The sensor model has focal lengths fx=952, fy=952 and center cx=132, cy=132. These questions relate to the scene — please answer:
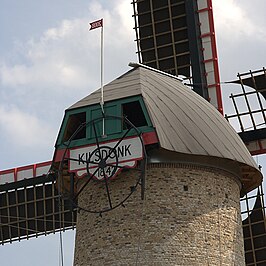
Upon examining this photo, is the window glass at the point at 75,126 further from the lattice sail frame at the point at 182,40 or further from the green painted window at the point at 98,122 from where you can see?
the lattice sail frame at the point at 182,40

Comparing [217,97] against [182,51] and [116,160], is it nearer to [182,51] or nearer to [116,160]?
[182,51]

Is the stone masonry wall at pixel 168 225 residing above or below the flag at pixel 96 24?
below

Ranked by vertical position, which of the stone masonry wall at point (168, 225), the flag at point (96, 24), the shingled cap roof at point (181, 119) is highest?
the flag at point (96, 24)

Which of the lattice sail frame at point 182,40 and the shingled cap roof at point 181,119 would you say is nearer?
the shingled cap roof at point 181,119

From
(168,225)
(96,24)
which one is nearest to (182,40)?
(96,24)

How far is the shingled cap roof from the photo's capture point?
27703mm

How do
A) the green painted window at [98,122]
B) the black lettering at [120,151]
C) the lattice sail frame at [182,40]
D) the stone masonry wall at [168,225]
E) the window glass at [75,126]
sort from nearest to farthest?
the stone masonry wall at [168,225] → the black lettering at [120,151] → the green painted window at [98,122] → the window glass at [75,126] → the lattice sail frame at [182,40]

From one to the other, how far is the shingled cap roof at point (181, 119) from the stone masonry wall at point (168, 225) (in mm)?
725

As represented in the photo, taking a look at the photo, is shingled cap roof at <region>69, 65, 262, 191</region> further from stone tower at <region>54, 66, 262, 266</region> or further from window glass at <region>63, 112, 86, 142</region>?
window glass at <region>63, 112, 86, 142</region>

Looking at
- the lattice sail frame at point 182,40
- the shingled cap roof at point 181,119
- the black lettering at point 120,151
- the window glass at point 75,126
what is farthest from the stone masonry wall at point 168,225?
the lattice sail frame at point 182,40

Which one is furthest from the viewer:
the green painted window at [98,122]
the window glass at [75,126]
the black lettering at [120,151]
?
the window glass at [75,126]

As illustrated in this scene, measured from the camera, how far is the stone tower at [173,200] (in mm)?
26875

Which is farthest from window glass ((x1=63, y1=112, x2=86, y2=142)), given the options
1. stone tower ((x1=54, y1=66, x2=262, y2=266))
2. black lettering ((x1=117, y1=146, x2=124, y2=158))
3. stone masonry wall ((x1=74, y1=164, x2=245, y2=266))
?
stone masonry wall ((x1=74, y1=164, x2=245, y2=266))

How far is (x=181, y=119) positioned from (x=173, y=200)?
2637 mm
